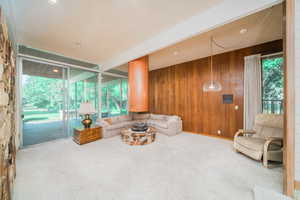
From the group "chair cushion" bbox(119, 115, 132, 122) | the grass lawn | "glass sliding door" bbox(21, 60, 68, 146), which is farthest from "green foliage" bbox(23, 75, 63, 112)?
"chair cushion" bbox(119, 115, 132, 122)

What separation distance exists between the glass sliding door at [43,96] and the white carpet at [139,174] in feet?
3.00

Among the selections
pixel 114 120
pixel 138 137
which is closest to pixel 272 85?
pixel 138 137

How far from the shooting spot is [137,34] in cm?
258

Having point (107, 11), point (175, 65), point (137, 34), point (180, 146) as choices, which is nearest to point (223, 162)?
A: point (180, 146)

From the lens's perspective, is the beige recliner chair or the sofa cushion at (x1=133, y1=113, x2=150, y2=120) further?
the sofa cushion at (x1=133, y1=113, x2=150, y2=120)

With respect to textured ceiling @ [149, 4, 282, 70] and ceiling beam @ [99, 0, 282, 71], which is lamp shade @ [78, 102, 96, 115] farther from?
textured ceiling @ [149, 4, 282, 70]

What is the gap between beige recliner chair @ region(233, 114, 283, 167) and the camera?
215 cm

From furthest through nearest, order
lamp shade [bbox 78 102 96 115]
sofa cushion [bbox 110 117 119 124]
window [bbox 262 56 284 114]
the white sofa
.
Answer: sofa cushion [bbox 110 117 119 124]
the white sofa
lamp shade [bbox 78 102 96 115]
window [bbox 262 56 284 114]

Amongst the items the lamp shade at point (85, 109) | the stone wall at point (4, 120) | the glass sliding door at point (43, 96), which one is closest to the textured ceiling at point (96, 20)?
the glass sliding door at point (43, 96)

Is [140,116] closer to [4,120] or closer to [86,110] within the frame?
[86,110]

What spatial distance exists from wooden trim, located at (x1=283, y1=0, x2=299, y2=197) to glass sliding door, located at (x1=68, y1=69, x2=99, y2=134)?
5.06 metres

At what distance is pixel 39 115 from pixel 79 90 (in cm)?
139

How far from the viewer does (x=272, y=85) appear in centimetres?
315
